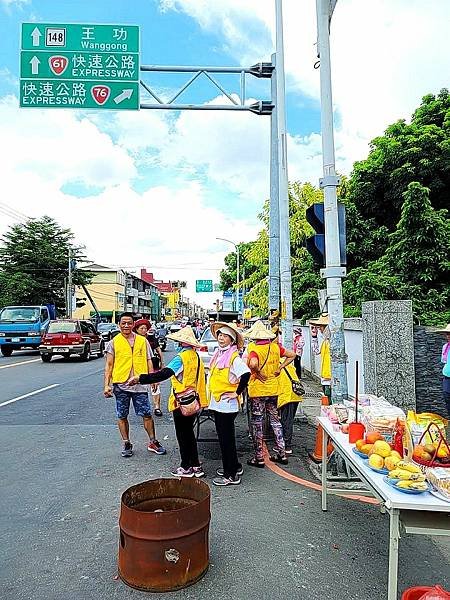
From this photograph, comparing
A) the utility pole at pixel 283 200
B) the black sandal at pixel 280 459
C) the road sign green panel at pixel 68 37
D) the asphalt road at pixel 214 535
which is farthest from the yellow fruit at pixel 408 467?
the road sign green panel at pixel 68 37

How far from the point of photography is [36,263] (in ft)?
138

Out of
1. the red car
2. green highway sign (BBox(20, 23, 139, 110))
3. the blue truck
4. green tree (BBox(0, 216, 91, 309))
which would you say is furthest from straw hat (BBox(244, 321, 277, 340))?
green tree (BBox(0, 216, 91, 309))

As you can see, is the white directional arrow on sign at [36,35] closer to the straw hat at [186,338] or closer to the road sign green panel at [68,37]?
the road sign green panel at [68,37]

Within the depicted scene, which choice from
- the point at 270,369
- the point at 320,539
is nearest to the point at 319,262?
the point at 270,369

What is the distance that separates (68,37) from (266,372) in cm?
903

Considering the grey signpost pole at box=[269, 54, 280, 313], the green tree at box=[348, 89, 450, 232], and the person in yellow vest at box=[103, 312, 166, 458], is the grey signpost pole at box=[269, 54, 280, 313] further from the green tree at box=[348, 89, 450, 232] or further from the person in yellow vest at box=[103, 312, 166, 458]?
the green tree at box=[348, 89, 450, 232]

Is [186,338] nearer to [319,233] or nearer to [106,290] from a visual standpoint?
[319,233]

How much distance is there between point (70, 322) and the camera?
906 inches

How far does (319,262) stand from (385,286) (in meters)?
8.48

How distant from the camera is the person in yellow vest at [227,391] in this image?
18.9ft

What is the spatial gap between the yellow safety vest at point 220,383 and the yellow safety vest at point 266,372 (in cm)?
80

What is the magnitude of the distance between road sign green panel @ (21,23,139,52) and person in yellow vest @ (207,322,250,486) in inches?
335

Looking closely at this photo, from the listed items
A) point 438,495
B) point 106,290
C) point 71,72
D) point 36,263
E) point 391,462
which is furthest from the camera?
point 106,290

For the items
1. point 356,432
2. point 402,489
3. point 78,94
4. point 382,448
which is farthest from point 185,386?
point 78,94
